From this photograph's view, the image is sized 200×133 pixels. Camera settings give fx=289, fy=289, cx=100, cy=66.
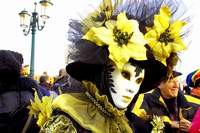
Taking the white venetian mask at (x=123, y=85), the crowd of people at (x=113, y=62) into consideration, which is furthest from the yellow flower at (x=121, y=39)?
the white venetian mask at (x=123, y=85)

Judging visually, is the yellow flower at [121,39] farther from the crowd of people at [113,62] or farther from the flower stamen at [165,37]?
the flower stamen at [165,37]

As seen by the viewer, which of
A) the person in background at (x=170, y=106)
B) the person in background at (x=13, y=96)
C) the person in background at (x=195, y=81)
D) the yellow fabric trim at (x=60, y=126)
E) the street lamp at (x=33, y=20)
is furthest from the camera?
the street lamp at (x=33, y=20)

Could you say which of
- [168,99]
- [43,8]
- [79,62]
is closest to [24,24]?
[43,8]

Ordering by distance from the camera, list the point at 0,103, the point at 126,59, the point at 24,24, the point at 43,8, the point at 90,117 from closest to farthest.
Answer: the point at 126,59, the point at 90,117, the point at 0,103, the point at 43,8, the point at 24,24

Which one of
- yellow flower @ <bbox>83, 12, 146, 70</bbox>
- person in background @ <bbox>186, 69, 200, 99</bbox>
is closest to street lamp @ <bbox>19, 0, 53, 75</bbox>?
person in background @ <bbox>186, 69, 200, 99</bbox>

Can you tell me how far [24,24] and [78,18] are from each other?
21.6 feet

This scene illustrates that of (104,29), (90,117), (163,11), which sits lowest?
(90,117)

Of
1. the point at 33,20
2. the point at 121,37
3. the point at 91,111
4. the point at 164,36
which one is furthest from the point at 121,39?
the point at 33,20

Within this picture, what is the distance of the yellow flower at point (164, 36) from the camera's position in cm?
170

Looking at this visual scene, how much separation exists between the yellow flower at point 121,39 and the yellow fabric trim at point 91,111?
27 cm

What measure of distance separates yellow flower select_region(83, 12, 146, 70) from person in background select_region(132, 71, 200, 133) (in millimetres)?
1018

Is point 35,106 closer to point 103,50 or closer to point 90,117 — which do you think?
point 90,117

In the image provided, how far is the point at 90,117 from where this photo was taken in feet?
5.40

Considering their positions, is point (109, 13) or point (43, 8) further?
point (43, 8)
